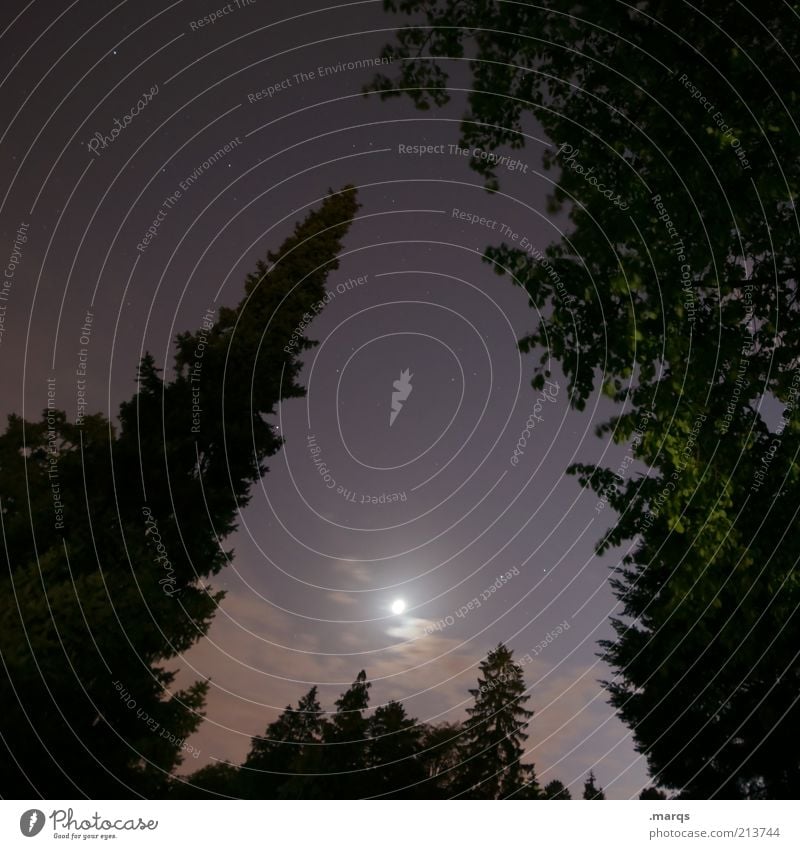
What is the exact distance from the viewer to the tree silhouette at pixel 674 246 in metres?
8.59

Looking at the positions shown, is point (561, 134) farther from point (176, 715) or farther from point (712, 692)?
point (712, 692)

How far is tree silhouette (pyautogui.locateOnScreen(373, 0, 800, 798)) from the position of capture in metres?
8.59

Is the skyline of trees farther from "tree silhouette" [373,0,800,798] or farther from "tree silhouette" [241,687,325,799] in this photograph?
"tree silhouette" [373,0,800,798]

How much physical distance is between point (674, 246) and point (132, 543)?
37.0 feet

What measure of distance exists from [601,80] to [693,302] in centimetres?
357

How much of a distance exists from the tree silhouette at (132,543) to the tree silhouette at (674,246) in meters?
3.37

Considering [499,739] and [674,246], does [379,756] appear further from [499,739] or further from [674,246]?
[674,246]

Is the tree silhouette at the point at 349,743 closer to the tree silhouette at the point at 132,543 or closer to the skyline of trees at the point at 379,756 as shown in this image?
the skyline of trees at the point at 379,756

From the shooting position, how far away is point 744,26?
9.09m

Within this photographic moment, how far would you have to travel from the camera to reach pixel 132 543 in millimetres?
12312

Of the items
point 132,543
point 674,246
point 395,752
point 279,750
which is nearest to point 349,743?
point 279,750

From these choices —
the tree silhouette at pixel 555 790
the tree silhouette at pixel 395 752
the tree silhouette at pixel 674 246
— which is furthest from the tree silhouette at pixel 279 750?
the tree silhouette at pixel 674 246

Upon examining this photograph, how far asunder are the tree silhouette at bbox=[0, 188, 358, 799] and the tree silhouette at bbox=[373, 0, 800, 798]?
3.37 m

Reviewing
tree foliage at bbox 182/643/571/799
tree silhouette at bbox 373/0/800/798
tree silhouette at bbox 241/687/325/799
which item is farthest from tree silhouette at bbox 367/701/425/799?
tree silhouette at bbox 373/0/800/798
